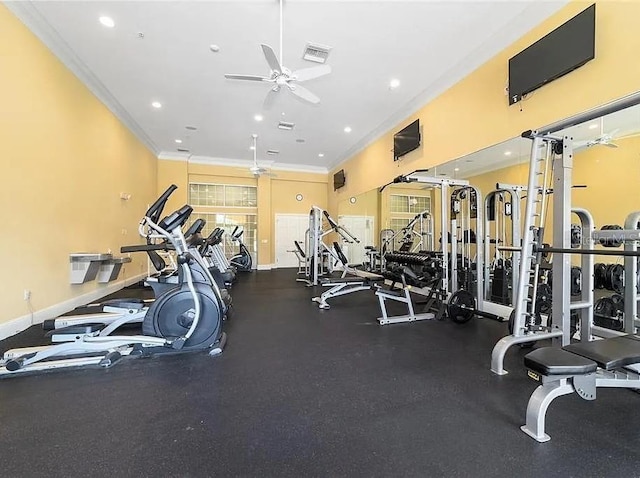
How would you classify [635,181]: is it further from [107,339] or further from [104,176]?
[104,176]

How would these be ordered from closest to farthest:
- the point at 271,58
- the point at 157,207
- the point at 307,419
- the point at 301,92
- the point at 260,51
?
the point at 307,419
the point at 157,207
the point at 271,58
the point at 301,92
the point at 260,51

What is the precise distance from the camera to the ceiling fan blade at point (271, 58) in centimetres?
308

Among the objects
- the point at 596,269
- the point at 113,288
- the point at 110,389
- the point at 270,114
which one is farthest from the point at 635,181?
the point at 113,288

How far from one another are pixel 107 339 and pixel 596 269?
16.2 ft

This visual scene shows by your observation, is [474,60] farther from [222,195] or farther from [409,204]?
[222,195]

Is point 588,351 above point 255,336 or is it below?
above

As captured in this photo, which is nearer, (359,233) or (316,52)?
(316,52)

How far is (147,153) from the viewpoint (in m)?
8.20

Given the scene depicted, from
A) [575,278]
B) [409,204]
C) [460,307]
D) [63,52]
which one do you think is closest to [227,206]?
[63,52]

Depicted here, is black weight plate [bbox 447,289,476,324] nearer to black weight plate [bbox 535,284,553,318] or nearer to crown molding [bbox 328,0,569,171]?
black weight plate [bbox 535,284,553,318]

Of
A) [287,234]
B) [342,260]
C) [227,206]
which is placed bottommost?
[342,260]

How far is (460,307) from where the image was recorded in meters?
3.68

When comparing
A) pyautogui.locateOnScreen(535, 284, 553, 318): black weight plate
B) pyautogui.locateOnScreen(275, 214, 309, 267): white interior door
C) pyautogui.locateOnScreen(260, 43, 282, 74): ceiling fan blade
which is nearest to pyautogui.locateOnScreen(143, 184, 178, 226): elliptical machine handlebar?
pyautogui.locateOnScreen(260, 43, 282, 74): ceiling fan blade

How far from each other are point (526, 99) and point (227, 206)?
8.95 m
